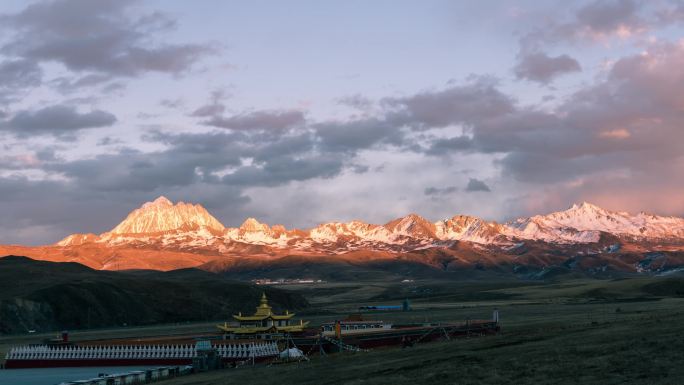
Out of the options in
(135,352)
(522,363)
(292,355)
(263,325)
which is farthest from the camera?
(263,325)

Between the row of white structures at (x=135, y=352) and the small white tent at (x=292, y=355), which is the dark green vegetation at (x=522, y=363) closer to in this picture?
the small white tent at (x=292, y=355)

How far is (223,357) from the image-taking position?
243 feet

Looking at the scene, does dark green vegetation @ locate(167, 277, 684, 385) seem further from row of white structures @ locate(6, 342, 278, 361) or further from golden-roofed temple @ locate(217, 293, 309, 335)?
golden-roofed temple @ locate(217, 293, 309, 335)

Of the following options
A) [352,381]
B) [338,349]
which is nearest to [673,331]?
[352,381]

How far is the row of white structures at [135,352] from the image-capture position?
7519 centimetres

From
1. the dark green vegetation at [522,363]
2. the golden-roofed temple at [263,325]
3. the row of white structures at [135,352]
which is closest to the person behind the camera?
the dark green vegetation at [522,363]

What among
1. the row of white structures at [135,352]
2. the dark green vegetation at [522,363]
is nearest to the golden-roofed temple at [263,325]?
the row of white structures at [135,352]

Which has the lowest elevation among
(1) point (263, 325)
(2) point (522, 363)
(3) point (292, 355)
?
(3) point (292, 355)

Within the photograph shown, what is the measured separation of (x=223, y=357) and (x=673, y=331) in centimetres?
3900

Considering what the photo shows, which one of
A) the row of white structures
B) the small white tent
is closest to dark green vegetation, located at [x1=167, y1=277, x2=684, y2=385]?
the small white tent

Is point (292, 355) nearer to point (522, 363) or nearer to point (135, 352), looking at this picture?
point (135, 352)

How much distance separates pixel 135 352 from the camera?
8431 centimetres

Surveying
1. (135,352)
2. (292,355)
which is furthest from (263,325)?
(292,355)

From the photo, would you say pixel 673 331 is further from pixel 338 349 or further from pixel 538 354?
pixel 338 349
